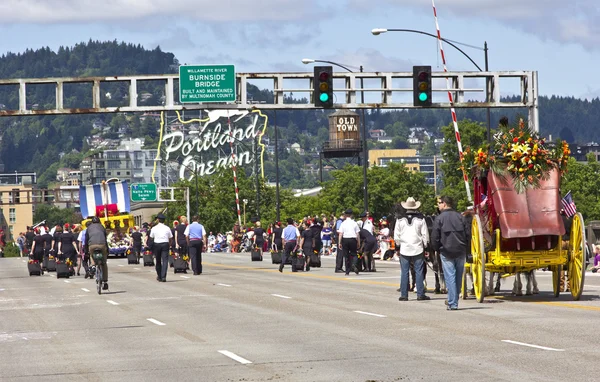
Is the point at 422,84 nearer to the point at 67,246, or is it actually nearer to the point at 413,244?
the point at 67,246

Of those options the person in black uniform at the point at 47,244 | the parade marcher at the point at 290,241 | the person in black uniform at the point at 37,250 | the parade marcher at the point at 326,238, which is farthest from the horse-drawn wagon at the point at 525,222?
the parade marcher at the point at 326,238

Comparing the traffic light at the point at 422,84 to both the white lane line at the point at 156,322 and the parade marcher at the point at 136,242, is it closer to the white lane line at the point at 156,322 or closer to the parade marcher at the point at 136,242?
the white lane line at the point at 156,322

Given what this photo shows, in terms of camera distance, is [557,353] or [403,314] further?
[403,314]

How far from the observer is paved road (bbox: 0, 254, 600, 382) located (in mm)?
12820

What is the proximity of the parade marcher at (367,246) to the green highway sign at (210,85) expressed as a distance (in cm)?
695

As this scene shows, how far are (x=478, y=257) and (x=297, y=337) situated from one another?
17.7ft

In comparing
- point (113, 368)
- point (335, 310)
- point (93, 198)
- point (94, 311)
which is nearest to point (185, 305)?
A: point (94, 311)

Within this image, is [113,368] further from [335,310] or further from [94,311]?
[94,311]

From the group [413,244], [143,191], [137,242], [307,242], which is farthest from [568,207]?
[143,191]

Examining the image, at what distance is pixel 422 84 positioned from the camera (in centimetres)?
3597

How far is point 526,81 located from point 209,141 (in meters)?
160

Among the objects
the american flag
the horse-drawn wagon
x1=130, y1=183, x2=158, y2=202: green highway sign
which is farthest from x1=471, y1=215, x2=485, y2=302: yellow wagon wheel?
x1=130, y1=183, x2=158, y2=202: green highway sign

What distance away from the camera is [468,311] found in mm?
19719

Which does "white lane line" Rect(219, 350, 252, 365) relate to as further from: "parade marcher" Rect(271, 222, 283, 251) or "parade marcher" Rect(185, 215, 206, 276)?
"parade marcher" Rect(271, 222, 283, 251)
